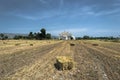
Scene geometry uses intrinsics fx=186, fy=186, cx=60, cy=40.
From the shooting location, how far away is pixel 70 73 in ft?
38.8

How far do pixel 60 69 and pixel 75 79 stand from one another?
105 inches

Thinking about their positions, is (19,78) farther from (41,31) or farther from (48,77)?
(41,31)

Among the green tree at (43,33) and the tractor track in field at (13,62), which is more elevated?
the green tree at (43,33)

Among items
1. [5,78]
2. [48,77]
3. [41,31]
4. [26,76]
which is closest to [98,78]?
[48,77]

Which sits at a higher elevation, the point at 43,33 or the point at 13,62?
the point at 43,33

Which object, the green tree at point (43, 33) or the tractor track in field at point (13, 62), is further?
the green tree at point (43, 33)

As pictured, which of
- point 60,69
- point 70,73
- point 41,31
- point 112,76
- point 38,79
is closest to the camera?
point 38,79

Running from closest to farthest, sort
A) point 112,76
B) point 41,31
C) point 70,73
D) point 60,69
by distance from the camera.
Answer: point 112,76, point 70,73, point 60,69, point 41,31

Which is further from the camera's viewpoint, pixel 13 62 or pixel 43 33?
pixel 43 33

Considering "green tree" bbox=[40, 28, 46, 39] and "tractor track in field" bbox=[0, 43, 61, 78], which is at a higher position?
"green tree" bbox=[40, 28, 46, 39]

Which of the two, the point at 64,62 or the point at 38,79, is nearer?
the point at 38,79

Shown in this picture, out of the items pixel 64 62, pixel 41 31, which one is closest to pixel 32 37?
pixel 41 31

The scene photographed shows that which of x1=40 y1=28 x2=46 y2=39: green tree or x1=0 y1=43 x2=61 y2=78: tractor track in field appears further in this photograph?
x1=40 y1=28 x2=46 y2=39: green tree

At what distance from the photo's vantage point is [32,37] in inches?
6211
